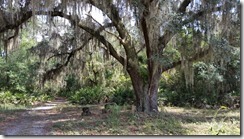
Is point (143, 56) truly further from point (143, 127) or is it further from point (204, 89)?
point (143, 127)

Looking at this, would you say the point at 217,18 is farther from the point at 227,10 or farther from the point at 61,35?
the point at 61,35

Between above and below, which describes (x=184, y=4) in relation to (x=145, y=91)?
above

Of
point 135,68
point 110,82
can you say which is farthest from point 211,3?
point 110,82

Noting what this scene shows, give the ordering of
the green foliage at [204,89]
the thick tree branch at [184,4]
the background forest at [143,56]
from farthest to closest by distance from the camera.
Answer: the green foliage at [204,89]
the thick tree branch at [184,4]
the background forest at [143,56]

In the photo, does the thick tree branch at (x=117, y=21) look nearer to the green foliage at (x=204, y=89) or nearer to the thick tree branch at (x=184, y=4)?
the thick tree branch at (x=184, y=4)

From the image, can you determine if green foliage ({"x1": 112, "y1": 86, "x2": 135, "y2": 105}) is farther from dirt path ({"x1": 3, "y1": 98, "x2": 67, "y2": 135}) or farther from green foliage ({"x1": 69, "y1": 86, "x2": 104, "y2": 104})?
dirt path ({"x1": 3, "y1": 98, "x2": 67, "y2": 135})

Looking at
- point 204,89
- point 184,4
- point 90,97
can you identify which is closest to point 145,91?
point 184,4

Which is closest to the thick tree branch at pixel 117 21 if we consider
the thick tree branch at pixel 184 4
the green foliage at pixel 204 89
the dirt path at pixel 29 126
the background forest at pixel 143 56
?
the background forest at pixel 143 56

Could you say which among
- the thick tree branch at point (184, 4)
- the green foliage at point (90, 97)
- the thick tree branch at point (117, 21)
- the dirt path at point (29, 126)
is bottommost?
the dirt path at point (29, 126)

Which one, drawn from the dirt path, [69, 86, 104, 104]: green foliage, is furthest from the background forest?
[69, 86, 104, 104]: green foliage

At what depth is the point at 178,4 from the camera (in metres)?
7.72

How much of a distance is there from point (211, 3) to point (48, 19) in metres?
4.03

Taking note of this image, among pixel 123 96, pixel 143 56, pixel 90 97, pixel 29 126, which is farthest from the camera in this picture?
pixel 90 97

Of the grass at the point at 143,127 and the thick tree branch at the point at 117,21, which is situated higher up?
the thick tree branch at the point at 117,21
